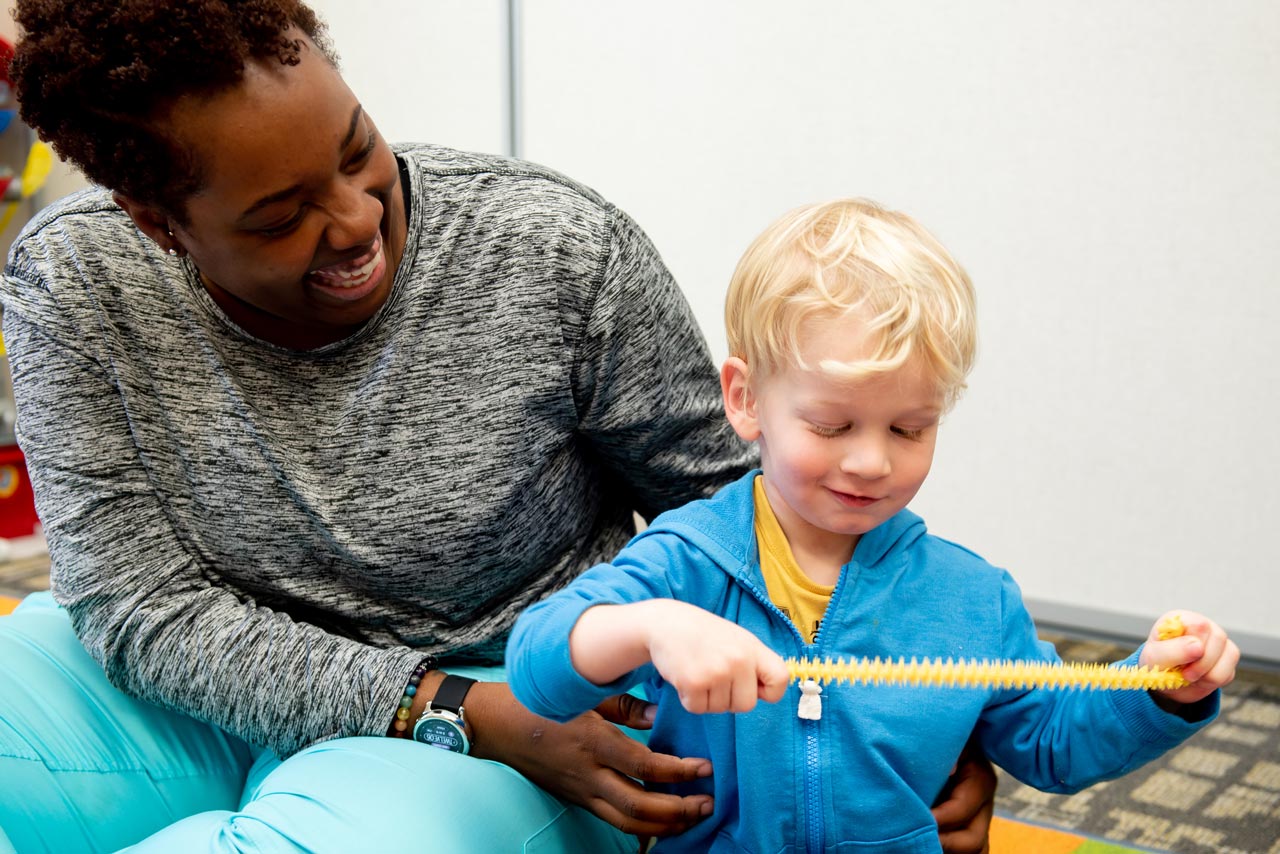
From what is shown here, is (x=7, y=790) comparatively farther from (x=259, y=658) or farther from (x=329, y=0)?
(x=329, y=0)

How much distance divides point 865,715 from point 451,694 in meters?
0.36

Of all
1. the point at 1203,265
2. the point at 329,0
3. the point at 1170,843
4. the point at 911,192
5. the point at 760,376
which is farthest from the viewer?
the point at 329,0

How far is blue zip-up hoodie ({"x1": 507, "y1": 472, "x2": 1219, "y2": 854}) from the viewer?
0.85 metres

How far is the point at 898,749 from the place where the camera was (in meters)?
0.86

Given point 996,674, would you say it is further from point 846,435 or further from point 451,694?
point 451,694

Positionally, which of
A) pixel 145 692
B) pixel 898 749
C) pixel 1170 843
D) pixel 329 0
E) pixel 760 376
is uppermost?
pixel 329 0

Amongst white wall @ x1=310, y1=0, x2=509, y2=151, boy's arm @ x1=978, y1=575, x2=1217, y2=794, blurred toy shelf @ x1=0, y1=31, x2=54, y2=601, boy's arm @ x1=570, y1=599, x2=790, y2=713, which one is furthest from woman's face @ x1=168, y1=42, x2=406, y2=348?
blurred toy shelf @ x1=0, y1=31, x2=54, y2=601

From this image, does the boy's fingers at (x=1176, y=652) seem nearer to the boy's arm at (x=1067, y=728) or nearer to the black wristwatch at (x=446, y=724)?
the boy's arm at (x=1067, y=728)

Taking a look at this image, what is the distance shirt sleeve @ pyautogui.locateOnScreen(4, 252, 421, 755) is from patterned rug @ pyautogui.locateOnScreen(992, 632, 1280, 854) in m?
0.87

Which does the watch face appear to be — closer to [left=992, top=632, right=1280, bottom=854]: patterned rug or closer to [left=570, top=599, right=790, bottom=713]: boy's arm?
[left=570, top=599, right=790, bottom=713]: boy's arm

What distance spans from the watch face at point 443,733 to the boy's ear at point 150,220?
47 centimetres

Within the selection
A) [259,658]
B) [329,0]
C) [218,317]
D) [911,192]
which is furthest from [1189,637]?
[329,0]

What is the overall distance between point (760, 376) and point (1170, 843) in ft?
3.25

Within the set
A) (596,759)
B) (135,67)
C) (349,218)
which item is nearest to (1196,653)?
(596,759)
